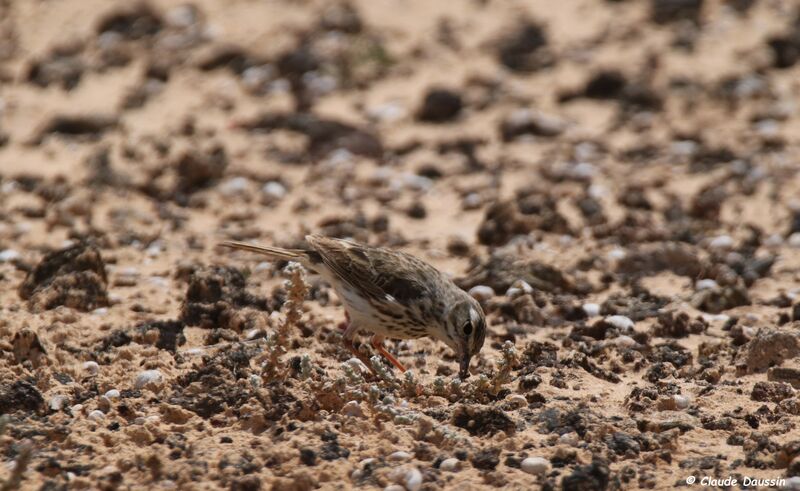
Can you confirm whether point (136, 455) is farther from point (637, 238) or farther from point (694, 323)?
point (637, 238)

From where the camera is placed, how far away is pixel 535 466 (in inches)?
229

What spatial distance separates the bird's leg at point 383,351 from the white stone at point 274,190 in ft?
10.6

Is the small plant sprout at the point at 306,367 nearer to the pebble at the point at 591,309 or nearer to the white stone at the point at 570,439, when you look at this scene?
the white stone at the point at 570,439

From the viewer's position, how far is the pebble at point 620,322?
784 cm

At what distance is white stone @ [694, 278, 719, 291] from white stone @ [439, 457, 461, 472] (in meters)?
3.43

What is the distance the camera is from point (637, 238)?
31.7 feet

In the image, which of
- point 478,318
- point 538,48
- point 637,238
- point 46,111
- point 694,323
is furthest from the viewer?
point 538,48

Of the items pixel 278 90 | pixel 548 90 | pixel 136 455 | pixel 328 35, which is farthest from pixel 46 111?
pixel 136 455

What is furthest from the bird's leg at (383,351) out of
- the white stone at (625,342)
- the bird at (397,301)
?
the white stone at (625,342)

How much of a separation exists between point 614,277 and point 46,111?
6916 mm

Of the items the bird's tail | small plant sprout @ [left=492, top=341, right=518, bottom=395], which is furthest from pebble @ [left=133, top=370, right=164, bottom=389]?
small plant sprout @ [left=492, top=341, right=518, bottom=395]

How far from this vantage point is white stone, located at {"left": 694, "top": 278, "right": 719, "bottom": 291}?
864cm

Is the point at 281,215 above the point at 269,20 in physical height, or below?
below

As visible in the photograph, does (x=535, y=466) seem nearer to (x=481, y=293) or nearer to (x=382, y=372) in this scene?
(x=382, y=372)
